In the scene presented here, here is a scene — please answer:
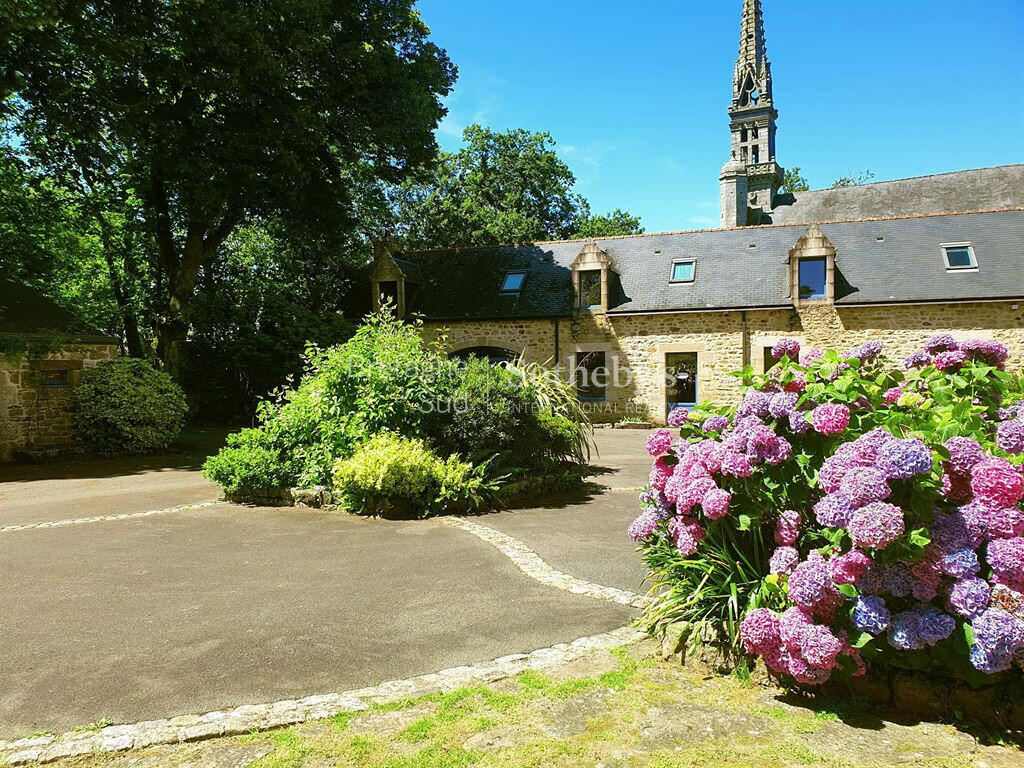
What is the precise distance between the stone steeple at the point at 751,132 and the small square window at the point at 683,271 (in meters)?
12.4

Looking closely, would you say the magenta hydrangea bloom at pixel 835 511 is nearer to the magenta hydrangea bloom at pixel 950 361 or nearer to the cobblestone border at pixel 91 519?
the magenta hydrangea bloom at pixel 950 361

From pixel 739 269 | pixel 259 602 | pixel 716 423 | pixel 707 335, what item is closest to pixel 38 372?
pixel 259 602

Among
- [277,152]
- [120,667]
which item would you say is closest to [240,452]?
[120,667]

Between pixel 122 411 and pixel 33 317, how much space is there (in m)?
3.08

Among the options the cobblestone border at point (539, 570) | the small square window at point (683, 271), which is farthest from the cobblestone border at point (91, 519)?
the small square window at point (683, 271)

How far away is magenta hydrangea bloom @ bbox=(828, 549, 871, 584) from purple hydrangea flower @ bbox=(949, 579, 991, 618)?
33 cm

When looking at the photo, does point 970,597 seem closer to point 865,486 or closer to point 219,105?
point 865,486

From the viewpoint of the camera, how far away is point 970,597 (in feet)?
8.28

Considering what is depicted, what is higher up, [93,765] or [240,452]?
[240,452]

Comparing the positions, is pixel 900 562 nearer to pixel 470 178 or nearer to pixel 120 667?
pixel 120 667

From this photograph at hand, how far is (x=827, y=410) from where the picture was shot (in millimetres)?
3004

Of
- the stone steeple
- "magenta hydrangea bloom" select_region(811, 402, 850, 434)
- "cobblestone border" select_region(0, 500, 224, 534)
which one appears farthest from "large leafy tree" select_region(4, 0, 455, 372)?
the stone steeple

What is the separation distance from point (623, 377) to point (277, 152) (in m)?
11.8

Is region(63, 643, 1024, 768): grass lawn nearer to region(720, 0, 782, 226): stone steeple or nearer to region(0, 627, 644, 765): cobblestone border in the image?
region(0, 627, 644, 765): cobblestone border
